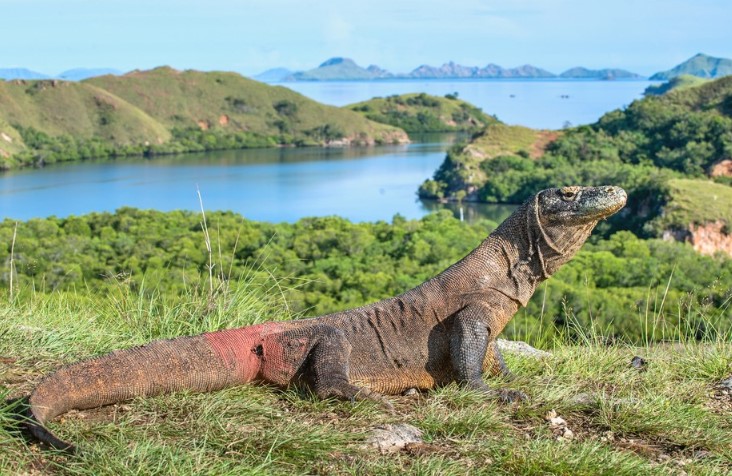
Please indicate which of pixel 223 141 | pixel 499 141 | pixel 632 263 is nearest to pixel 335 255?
pixel 632 263

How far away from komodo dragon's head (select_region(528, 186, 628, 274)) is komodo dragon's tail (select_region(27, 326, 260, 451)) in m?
1.55

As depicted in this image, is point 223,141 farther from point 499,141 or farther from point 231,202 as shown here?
point 231,202

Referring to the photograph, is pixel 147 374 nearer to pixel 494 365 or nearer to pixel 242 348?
pixel 242 348

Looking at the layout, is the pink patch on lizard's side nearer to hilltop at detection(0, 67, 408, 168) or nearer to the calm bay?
the calm bay

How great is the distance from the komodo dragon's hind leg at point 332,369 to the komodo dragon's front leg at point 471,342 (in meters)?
0.48

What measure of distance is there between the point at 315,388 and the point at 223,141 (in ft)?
467

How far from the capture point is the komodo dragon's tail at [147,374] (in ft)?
11.5

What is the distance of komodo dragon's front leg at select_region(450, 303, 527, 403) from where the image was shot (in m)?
4.31

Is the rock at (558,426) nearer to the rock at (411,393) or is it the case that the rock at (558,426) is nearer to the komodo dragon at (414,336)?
the komodo dragon at (414,336)

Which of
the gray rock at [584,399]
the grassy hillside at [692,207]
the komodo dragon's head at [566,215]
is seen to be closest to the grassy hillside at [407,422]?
the gray rock at [584,399]

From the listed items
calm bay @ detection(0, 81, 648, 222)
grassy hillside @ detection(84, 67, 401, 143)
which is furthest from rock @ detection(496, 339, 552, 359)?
grassy hillside @ detection(84, 67, 401, 143)

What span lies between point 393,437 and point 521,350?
2.28 metres

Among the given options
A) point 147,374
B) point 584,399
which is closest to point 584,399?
point 584,399

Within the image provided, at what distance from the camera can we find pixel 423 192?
78938mm
